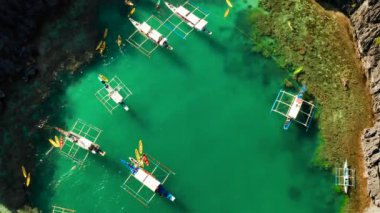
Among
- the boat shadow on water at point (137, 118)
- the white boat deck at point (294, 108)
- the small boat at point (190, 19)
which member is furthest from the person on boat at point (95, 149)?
the white boat deck at point (294, 108)

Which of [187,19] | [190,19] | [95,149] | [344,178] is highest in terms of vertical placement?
[190,19]

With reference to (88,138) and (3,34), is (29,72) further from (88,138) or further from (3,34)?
(88,138)

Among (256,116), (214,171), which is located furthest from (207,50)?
(214,171)

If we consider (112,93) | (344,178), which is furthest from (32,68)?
(344,178)

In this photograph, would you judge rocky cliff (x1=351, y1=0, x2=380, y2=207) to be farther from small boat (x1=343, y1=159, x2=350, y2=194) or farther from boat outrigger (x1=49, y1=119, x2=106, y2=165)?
boat outrigger (x1=49, y1=119, x2=106, y2=165)

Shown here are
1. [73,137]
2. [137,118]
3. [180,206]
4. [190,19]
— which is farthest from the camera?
[190,19]

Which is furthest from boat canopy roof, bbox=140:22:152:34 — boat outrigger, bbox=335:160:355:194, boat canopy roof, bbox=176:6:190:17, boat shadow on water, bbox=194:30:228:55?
boat outrigger, bbox=335:160:355:194

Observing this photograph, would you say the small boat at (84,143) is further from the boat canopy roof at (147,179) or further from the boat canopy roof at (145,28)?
the boat canopy roof at (145,28)

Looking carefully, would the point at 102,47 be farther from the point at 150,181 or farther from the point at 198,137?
the point at 150,181
